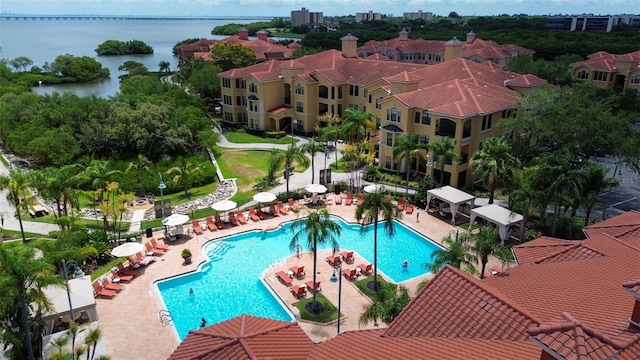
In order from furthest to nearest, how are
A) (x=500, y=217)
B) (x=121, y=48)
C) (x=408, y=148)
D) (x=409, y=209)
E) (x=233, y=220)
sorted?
(x=121, y=48) < (x=408, y=148) < (x=409, y=209) < (x=233, y=220) < (x=500, y=217)

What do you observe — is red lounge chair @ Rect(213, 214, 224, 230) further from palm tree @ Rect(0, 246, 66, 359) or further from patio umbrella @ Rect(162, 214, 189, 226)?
A: palm tree @ Rect(0, 246, 66, 359)

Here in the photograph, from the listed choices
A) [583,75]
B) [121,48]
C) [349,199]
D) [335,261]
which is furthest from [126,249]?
[121,48]

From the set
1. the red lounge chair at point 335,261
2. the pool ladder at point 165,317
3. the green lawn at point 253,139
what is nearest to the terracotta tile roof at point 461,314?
the pool ladder at point 165,317

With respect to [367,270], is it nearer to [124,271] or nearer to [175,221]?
[175,221]

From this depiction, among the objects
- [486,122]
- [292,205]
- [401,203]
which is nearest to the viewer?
[401,203]

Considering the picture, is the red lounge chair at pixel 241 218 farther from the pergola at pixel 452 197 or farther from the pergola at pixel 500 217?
the pergola at pixel 500 217

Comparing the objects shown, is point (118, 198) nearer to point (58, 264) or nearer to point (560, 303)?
point (58, 264)
